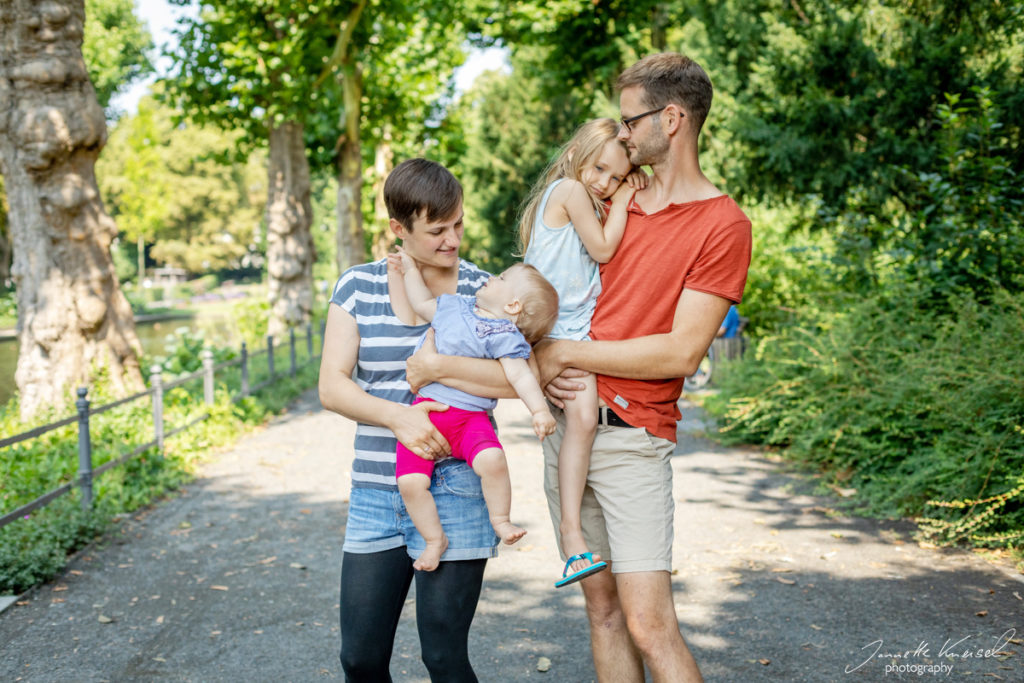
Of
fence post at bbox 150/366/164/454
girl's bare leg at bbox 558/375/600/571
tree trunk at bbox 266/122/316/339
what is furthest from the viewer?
tree trunk at bbox 266/122/316/339

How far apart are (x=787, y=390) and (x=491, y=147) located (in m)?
23.8

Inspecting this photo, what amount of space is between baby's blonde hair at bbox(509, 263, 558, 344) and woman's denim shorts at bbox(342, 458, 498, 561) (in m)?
0.44

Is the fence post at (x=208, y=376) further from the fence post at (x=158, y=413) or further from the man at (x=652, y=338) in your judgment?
the man at (x=652, y=338)

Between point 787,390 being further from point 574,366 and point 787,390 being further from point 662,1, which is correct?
point 662,1

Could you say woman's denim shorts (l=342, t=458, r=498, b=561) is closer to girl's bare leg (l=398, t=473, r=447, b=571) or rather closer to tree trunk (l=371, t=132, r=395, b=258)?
girl's bare leg (l=398, t=473, r=447, b=571)

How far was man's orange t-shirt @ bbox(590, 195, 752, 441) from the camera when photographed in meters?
2.74

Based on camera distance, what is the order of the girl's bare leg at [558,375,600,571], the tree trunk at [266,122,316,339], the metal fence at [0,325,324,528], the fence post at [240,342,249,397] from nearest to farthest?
the girl's bare leg at [558,375,600,571], the metal fence at [0,325,324,528], the fence post at [240,342,249,397], the tree trunk at [266,122,316,339]

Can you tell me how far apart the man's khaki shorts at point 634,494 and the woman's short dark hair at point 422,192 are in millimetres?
783

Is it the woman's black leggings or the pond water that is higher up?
the woman's black leggings

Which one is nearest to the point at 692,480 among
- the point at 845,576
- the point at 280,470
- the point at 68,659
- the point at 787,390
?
the point at 787,390

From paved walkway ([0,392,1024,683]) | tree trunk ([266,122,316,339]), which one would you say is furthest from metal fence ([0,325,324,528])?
tree trunk ([266,122,316,339])

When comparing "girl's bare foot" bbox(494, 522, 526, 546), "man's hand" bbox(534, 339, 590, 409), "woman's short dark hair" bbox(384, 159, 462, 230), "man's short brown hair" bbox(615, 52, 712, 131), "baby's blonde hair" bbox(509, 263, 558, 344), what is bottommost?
"girl's bare foot" bbox(494, 522, 526, 546)

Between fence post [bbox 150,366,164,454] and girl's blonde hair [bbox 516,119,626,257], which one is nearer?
girl's blonde hair [bbox 516,119,626,257]

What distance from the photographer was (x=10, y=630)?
464cm
